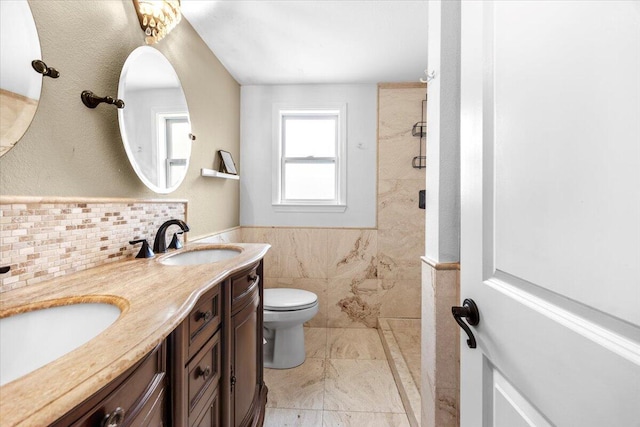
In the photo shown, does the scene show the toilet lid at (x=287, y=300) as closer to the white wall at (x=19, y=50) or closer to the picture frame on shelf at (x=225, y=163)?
the picture frame on shelf at (x=225, y=163)

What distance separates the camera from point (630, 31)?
36 centimetres

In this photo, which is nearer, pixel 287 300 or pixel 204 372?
pixel 204 372

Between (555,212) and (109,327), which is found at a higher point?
(555,212)

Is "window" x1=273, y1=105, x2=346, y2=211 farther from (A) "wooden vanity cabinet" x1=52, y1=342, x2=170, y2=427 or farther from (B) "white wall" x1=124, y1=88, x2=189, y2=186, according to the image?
(A) "wooden vanity cabinet" x1=52, y1=342, x2=170, y2=427

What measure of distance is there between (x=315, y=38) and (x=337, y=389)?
7.78ft

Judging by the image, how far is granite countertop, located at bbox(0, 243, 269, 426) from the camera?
0.34m

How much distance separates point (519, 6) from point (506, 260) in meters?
0.51

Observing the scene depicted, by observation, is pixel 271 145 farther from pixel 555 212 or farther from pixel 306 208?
pixel 555 212

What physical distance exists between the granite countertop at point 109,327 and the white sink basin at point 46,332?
20 mm

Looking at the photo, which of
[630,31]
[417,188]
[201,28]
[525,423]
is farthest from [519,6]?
[417,188]

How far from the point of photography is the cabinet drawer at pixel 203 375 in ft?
2.68

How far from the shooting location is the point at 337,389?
184 cm

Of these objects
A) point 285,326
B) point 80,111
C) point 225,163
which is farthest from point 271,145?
→ point 80,111

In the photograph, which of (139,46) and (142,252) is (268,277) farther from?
(139,46)
